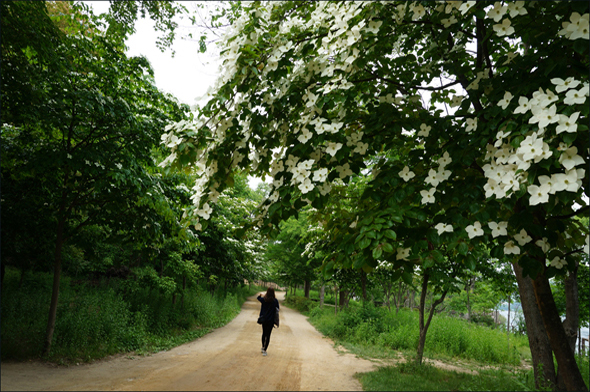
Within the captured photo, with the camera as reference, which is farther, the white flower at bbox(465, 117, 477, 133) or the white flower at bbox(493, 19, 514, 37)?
the white flower at bbox(465, 117, 477, 133)

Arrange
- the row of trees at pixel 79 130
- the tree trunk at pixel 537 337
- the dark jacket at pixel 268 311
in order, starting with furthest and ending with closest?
the dark jacket at pixel 268 311 < the tree trunk at pixel 537 337 < the row of trees at pixel 79 130

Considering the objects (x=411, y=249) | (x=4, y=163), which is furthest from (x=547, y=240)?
(x=4, y=163)

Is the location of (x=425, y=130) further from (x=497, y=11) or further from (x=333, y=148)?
(x=497, y=11)

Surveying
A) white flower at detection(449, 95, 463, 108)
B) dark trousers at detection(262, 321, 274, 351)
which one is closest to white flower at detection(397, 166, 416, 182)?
white flower at detection(449, 95, 463, 108)

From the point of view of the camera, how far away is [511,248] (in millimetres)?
2582

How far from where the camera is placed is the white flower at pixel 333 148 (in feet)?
9.45

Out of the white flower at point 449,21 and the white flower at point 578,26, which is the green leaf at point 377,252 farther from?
the white flower at point 449,21

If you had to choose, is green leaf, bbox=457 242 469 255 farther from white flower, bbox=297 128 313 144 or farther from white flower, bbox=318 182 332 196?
white flower, bbox=297 128 313 144

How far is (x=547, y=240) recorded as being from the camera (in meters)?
2.61

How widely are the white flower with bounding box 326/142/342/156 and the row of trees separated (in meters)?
3.31

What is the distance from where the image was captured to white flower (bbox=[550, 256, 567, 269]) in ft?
8.82

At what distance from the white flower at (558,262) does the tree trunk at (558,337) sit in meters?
0.83

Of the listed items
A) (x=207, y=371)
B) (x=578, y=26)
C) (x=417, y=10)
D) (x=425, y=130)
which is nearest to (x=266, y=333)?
(x=207, y=371)

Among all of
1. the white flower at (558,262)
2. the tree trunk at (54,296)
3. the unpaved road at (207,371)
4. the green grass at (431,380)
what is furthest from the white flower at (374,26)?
the tree trunk at (54,296)
